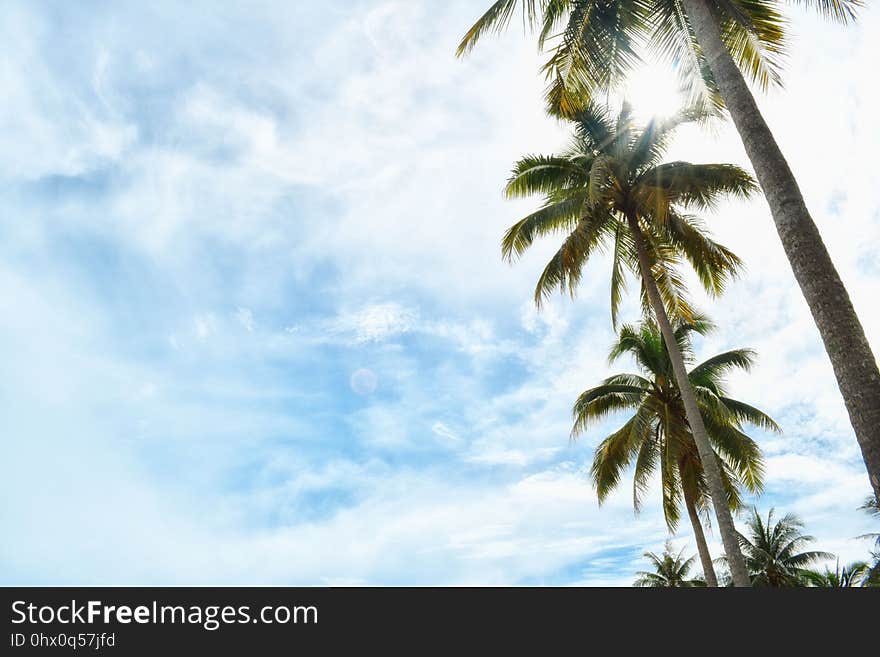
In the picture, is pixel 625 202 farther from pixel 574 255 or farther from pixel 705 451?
pixel 705 451

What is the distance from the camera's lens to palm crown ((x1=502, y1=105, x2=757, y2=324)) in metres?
13.5

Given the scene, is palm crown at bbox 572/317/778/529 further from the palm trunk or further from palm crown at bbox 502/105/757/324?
palm crown at bbox 502/105/757/324

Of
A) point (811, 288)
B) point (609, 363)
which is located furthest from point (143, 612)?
point (609, 363)

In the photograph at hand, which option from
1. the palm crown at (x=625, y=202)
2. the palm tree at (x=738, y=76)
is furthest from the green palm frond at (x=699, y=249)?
the palm tree at (x=738, y=76)

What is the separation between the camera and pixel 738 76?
629cm

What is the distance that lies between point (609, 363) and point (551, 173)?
24.6 ft

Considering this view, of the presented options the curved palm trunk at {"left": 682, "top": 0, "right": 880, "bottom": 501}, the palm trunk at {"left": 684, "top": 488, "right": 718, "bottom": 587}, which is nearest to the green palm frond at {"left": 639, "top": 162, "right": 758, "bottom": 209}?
the curved palm trunk at {"left": 682, "top": 0, "right": 880, "bottom": 501}

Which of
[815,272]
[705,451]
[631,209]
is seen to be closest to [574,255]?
[631,209]

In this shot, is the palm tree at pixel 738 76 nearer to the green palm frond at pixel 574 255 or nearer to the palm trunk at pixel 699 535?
the green palm frond at pixel 574 255

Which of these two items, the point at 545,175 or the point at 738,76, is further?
the point at 545,175

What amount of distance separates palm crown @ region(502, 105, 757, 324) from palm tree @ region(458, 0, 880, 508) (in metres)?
3.00

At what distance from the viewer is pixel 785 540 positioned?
31.2 meters

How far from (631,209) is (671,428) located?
659cm

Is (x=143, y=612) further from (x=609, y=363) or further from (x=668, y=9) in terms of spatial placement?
(x=609, y=363)
